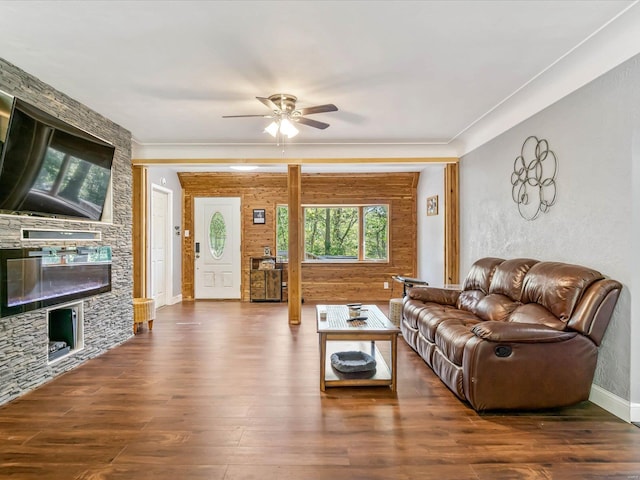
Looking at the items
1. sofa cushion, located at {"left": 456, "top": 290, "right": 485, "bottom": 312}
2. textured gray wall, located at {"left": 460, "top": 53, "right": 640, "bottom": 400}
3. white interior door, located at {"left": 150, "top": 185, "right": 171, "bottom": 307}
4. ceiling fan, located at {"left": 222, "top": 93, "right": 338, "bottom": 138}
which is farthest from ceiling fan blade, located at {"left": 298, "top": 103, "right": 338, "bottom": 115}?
white interior door, located at {"left": 150, "top": 185, "right": 171, "bottom": 307}

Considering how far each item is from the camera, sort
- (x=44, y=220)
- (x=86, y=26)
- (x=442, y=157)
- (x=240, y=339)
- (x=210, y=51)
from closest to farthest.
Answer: (x=86, y=26) < (x=210, y=51) < (x=44, y=220) < (x=240, y=339) < (x=442, y=157)

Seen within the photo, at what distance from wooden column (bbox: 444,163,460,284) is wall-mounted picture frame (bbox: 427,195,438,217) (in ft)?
2.25

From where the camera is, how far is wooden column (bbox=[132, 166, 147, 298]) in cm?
527

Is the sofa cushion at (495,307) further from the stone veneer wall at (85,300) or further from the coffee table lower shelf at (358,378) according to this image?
the stone veneer wall at (85,300)

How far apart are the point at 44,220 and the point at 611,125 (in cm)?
446

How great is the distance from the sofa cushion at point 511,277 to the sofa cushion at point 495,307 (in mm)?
51

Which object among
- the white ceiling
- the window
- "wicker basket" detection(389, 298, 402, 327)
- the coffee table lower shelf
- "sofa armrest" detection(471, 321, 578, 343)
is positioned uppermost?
the white ceiling

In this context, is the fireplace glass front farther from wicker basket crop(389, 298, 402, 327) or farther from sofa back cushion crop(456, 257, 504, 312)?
sofa back cushion crop(456, 257, 504, 312)

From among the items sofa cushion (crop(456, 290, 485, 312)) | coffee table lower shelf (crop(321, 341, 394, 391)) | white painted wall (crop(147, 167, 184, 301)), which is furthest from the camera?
white painted wall (crop(147, 167, 184, 301))

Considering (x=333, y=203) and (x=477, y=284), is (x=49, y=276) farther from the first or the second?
(x=333, y=203)

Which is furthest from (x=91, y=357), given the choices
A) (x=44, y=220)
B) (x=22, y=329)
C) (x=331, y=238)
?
(x=331, y=238)

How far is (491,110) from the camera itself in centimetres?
383

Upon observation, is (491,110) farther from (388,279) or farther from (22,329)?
(22,329)

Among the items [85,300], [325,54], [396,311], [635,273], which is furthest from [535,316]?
[85,300]
